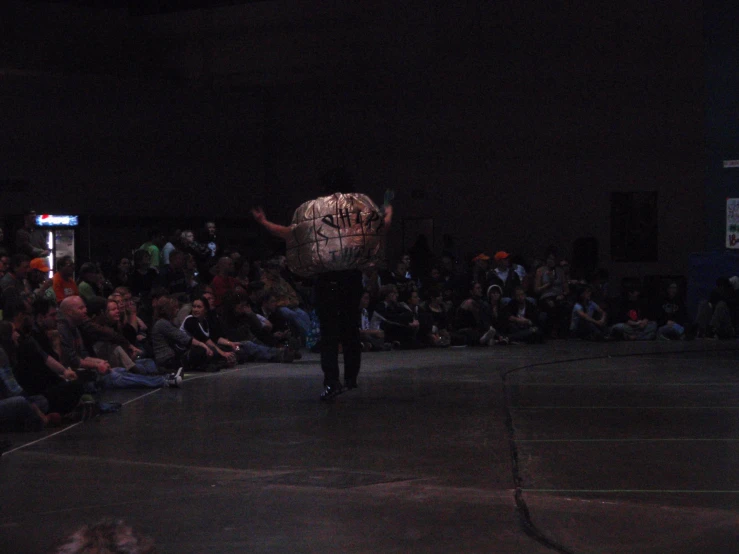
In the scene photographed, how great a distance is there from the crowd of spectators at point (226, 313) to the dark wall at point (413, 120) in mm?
1576

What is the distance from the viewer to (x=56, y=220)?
20594mm

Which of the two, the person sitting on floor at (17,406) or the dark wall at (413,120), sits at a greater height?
the dark wall at (413,120)

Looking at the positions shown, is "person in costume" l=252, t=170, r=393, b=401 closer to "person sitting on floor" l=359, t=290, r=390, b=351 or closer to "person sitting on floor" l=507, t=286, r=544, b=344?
"person sitting on floor" l=359, t=290, r=390, b=351

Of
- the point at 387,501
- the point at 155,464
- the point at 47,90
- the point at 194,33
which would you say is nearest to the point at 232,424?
the point at 155,464

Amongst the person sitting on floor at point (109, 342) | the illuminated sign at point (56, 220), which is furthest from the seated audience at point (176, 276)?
the illuminated sign at point (56, 220)

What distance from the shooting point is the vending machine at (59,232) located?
20.3 metres

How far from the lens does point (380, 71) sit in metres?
23.4

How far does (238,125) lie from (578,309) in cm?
884

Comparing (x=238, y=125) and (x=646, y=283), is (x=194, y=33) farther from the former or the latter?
(x=646, y=283)

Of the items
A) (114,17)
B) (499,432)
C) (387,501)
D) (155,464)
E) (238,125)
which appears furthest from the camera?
(238,125)

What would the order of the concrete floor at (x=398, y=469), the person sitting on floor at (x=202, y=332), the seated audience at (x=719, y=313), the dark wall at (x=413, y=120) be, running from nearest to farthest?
the concrete floor at (x=398, y=469)
the person sitting on floor at (x=202, y=332)
the seated audience at (x=719, y=313)
the dark wall at (x=413, y=120)

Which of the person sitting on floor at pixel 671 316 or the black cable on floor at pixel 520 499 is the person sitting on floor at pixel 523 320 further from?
the black cable on floor at pixel 520 499

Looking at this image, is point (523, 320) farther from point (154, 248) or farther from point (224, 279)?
point (154, 248)

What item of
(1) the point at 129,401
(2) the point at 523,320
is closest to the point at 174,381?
(1) the point at 129,401
